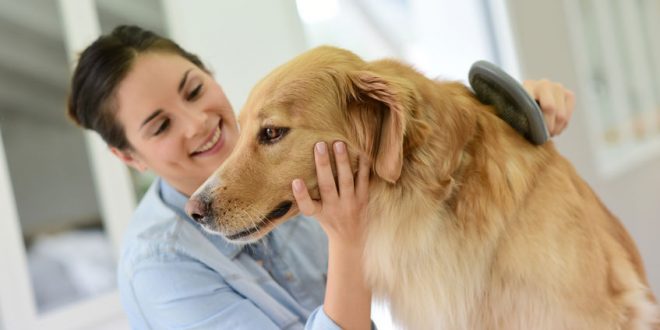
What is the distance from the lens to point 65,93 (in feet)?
7.14

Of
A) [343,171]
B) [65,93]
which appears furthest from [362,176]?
[65,93]

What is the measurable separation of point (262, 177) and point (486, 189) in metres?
0.42

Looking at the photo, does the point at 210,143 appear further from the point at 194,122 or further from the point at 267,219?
the point at 267,219

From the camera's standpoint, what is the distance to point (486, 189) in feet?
3.78

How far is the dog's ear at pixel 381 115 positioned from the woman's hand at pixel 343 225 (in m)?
0.05

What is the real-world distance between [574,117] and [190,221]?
2445 mm

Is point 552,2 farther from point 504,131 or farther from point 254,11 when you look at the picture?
point 504,131

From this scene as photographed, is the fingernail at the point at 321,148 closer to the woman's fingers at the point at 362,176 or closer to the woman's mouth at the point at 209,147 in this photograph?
the woman's fingers at the point at 362,176

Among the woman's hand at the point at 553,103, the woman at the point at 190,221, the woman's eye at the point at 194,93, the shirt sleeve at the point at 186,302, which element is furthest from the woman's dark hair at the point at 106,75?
the woman's hand at the point at 553,103

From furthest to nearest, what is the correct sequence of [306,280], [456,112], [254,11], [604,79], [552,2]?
[604,79], [552,2], [254,11], [306,280], [456,112]

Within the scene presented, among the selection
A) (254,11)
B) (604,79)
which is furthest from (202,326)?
(604,79)

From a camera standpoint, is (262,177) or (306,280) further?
(306,280)

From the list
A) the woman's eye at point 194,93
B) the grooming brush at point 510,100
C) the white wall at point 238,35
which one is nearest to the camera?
the grooming brush at point 510,100

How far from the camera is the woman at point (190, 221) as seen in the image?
4.02 feet
